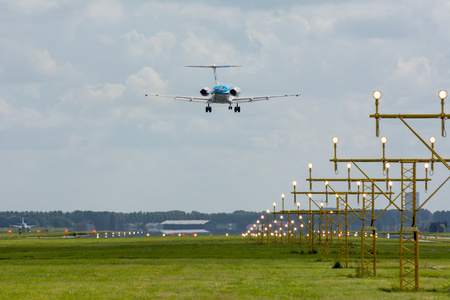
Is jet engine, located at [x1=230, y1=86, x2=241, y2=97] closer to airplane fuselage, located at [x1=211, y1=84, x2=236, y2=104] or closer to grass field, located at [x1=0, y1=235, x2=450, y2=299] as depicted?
airplane fuselage, located at [x1=211, y1=84, x2=236, y2=104]

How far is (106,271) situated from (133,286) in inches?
640

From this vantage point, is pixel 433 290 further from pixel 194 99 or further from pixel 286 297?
pixel 194 99

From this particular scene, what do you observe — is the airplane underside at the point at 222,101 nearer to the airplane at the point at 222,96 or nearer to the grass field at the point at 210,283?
the airplane at the point at 222,96

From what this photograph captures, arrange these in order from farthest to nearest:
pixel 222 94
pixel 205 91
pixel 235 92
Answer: pixel 205 91 → pixel 235 92 → pixel 222 94

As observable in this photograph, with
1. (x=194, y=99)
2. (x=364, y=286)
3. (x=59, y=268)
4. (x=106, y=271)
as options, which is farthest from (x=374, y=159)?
(x=194, y=99)

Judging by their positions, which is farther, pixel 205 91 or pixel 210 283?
pixel 205 91

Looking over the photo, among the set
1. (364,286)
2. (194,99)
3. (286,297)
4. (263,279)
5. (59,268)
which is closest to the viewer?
(286,297)

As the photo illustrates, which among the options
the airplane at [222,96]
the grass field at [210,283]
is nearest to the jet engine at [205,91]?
the airplane at [222,96]

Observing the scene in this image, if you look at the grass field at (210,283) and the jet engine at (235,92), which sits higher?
the jet engine at (235,92)

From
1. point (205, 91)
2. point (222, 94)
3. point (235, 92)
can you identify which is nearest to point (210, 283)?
point (222, 94)

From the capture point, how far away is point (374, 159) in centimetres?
4731

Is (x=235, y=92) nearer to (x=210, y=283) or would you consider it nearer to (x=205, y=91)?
(x=205, y=91)

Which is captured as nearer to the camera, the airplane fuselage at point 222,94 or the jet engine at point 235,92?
the airplane fuselage at point 222,94

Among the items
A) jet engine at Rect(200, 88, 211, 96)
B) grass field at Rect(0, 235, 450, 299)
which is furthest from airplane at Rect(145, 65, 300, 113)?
grass field at Rect(0, 235, 450, 299)
